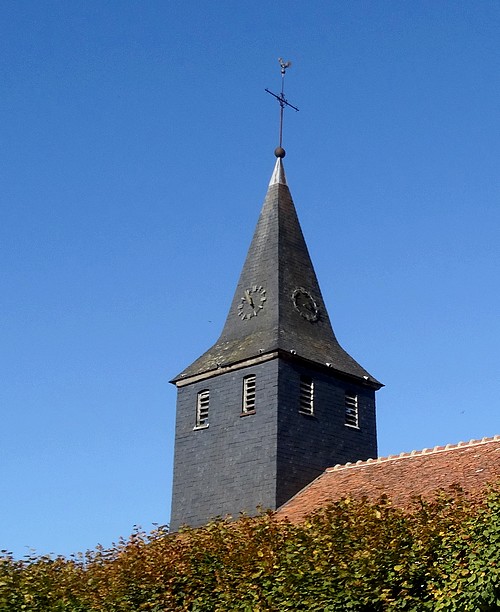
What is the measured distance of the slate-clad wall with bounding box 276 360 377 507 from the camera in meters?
23.9

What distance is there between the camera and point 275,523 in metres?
17.4

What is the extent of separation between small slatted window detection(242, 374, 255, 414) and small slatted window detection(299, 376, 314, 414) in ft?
4.25

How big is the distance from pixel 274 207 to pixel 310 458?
332 inches

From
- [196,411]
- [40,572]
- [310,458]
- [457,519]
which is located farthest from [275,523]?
[196,411]

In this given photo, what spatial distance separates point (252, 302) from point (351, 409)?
4.21m

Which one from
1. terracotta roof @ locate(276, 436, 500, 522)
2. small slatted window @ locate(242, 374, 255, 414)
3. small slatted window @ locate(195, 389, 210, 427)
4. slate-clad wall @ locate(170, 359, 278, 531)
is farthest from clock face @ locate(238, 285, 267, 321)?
terracotta roof @ locate(276, 436, 500, 522)

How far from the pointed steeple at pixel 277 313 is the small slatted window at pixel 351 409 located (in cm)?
55

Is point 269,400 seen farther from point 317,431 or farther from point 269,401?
point 317,431

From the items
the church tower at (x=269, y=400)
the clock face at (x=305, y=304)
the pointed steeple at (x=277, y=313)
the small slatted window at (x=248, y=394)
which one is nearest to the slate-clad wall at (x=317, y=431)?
the church tower at (x=269, y=400)

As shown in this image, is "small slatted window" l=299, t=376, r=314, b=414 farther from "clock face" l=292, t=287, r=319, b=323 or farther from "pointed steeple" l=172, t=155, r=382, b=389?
"clock face" l=292, t=287, r=319, b=323

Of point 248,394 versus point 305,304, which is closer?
point 248,394

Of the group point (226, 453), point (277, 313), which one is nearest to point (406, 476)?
point (226, 453)

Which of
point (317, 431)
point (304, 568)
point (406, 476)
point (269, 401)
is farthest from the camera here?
point (317, 431)

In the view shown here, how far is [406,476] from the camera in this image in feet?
71.2
